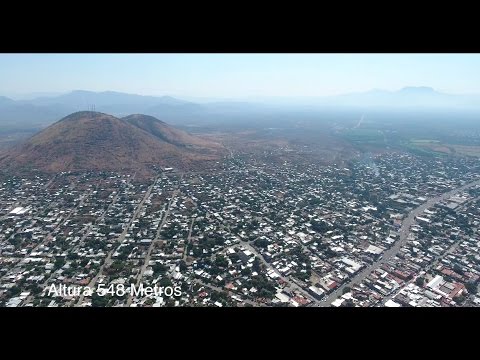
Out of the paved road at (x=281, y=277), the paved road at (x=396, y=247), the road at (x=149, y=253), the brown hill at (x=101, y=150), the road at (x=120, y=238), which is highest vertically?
the brown hill at (x=101, y=150)

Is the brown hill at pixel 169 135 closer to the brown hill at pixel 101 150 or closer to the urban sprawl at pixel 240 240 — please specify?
the brown hill at pixel 101 150

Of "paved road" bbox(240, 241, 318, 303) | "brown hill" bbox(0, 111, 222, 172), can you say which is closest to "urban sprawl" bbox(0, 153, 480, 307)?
"paved road" bbox(240, 241, 318, 303)

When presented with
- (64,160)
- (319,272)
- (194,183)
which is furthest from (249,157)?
(319,272)

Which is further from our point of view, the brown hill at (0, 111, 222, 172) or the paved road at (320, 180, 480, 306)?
the brown hill at (0, 111, 222, 172)

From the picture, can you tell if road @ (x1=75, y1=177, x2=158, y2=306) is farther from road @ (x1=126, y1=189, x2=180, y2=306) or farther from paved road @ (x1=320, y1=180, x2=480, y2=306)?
paved road @ (x1=320, y1=180, x2=480, y2=306)

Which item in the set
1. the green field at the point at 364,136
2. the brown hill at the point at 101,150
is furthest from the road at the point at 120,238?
the green field at the point at 364,136

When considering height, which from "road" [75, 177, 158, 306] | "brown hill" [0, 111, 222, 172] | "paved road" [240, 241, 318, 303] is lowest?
"road" [75, 177, 158, 306]

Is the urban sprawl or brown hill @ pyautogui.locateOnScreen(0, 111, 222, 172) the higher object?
brown hill @ pyautogui.locateOnScreen(0, 111, 222, 172)

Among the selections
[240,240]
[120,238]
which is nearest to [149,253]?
[120,238]
